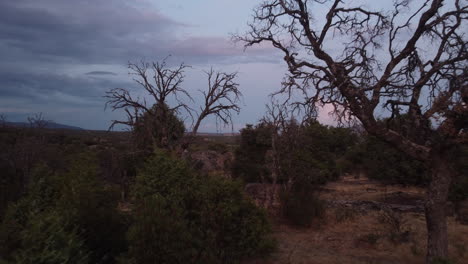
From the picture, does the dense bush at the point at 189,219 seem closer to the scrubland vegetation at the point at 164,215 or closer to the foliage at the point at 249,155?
the scrubland vegetation at the point at 164,215

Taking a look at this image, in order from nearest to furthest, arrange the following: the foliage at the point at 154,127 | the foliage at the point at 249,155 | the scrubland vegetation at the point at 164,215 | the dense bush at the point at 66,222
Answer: the dense bush at the point at 66,222 < the scrubland vegetation at the point at 164,215 < the foliage at the point at 154,127 < the foliage at the point at 249,155

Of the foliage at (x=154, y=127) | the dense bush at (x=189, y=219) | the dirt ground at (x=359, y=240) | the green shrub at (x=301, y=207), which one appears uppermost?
the foliage at (x=154, y=127)

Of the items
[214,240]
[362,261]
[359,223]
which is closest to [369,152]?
[359,223]

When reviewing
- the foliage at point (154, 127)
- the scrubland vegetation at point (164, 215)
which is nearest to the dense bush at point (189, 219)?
the scrubland vegetation at point (164, 215)

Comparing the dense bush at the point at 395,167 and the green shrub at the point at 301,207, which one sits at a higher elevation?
the dense bush at the point at 395,167

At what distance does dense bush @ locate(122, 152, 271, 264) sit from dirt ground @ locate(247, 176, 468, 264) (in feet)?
3.48

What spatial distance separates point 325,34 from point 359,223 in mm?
7481

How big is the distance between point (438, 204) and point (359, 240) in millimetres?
3675

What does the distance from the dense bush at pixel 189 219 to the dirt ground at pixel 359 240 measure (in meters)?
1.06

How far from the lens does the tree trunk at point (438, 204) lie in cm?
705

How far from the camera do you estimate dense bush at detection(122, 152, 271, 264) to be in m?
5.29

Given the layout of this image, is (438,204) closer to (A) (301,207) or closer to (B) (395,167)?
(A) (301,207)

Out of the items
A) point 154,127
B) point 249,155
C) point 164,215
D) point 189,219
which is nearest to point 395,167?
point 249,155

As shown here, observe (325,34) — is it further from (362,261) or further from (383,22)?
(362,261)
